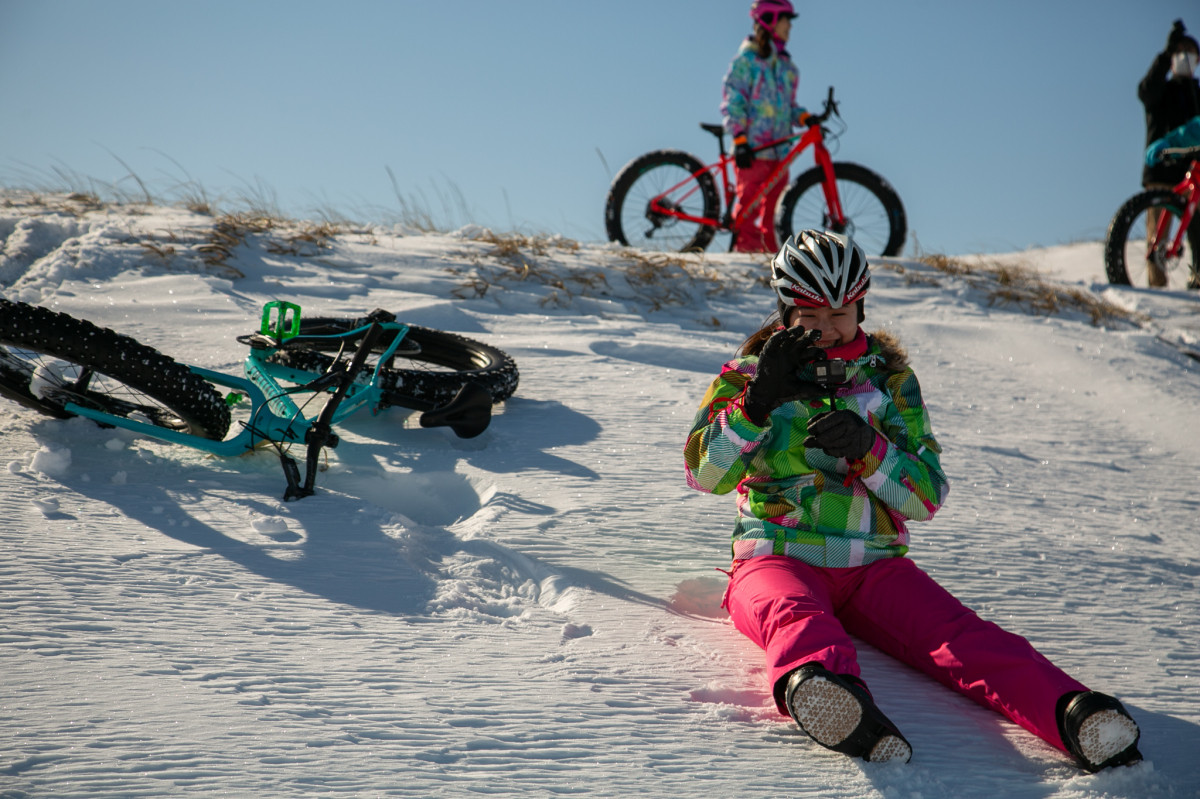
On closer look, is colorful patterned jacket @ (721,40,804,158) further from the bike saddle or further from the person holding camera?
the person holding camera

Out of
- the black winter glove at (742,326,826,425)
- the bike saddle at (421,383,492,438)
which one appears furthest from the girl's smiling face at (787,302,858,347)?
the bike saddle at (421,383,492,438)

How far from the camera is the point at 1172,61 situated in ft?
26.2

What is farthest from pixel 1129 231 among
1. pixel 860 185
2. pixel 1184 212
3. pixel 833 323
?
pixel 833 323

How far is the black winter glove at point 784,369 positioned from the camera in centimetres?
205

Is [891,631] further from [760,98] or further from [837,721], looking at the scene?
[760,98]

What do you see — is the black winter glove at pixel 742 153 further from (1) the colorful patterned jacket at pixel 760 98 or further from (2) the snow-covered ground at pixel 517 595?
(2) the snow-covered ground at pixel 517 595

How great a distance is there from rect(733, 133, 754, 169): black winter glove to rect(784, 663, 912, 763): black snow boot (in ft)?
21.0

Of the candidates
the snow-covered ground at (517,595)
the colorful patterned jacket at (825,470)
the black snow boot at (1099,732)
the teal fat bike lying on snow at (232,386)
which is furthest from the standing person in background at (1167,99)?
the black snow boot at (1099,732)

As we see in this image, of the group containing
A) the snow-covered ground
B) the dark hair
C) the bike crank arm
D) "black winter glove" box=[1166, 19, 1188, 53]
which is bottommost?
the snow-covered ground

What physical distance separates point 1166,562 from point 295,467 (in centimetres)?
290

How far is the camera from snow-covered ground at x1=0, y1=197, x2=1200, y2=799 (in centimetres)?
167

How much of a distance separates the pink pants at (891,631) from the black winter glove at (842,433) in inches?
13.7

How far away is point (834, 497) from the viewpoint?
2236 mm

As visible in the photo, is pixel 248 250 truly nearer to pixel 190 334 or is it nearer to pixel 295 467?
pixel 190 334
